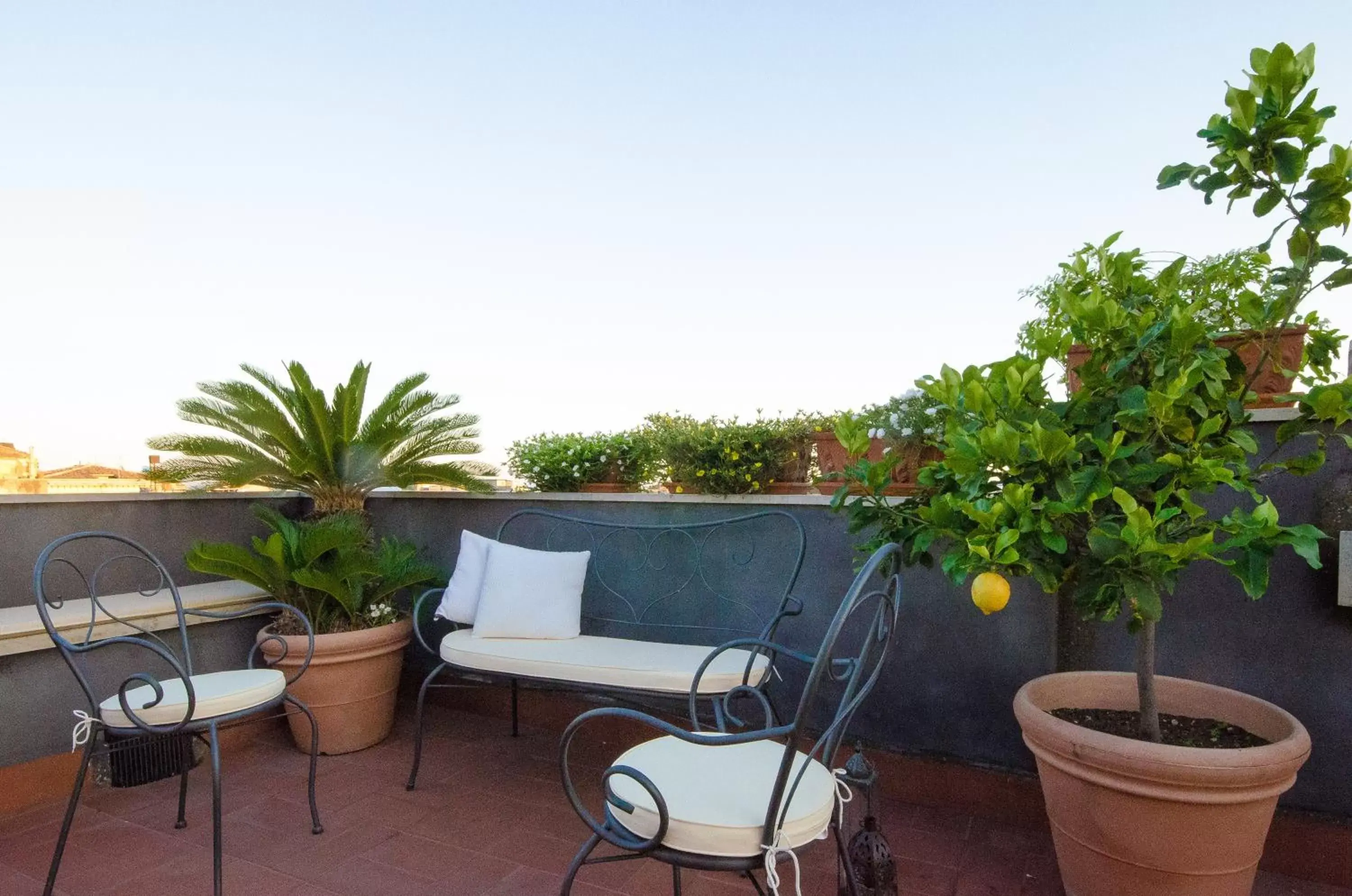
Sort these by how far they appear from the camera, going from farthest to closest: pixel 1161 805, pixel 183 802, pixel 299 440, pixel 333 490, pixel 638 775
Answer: pixel 333 490 → pixel 299 440 → pixel 183 802 → pixel 1161 805 → pixel 638 775

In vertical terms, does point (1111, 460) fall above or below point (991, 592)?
above

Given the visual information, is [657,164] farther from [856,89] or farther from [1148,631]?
[1148,631]

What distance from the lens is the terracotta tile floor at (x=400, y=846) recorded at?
6.63 feet

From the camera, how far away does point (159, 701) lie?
1.95 m

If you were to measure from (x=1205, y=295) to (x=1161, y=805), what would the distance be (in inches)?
55.1

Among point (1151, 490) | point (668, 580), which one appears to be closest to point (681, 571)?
point (668, 580)

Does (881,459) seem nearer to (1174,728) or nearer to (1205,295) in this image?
(1205,295)

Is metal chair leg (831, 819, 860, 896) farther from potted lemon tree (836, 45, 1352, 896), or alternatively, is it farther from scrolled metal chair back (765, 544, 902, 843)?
potted lemon tree (836, 45, 1352, 896)

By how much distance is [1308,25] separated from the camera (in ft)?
8.27

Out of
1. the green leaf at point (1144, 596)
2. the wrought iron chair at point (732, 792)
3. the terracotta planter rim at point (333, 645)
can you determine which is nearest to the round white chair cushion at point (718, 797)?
the wrought iron chair at point (732, 792)

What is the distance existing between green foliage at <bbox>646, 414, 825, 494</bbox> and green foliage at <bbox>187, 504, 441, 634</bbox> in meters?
1.40

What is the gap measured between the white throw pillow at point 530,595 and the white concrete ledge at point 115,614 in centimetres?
130

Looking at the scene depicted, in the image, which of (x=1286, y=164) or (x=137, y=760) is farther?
(x=137, y=760)

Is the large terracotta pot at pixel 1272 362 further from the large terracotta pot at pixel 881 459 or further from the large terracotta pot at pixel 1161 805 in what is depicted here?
the large terracotta pot at pixel 1161 805
